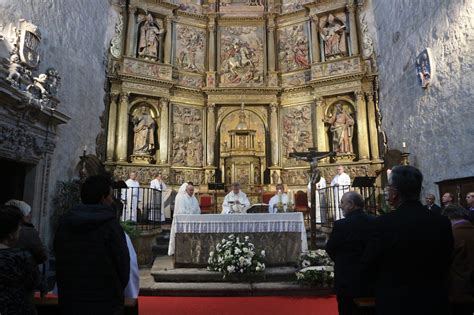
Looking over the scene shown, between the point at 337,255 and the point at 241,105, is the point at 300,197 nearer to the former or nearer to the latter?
the point at 241,105

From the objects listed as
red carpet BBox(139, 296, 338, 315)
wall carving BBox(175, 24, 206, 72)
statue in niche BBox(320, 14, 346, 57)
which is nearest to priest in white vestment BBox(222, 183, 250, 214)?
red carpet BBox(139, 296, 338, 315)

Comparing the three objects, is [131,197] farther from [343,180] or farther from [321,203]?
[343,180]

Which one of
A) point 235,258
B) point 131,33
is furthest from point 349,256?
point 131,33

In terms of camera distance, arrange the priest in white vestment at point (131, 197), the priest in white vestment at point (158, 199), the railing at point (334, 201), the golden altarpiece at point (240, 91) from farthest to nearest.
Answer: the golden altarpiece at point (240, 91)
the priest in white vestment at point (158, 199)
the priest in white vestment at point (131, 197)
the railing at point (334, 201)

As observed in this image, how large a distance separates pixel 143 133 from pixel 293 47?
745 centimetres

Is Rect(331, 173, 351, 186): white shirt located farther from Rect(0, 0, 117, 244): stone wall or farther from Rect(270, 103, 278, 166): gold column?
Rect(0, 0, 117, 244): stone wall

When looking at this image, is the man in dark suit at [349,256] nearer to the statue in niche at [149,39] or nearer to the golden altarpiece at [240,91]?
the golden altarpiece at [240,91]

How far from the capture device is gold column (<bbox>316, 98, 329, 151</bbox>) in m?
13.3

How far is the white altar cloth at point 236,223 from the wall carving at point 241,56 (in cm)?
884

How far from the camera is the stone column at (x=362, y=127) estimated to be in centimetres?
1257

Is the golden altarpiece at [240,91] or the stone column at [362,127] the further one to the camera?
the golden altarpiece at [240,91]

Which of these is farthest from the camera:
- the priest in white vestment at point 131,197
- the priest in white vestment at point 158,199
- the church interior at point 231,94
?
the priest in white vestment at point 158,199

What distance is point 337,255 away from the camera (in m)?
3.03

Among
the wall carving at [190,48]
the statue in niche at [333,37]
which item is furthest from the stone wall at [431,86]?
the wall carving at [190,48]
